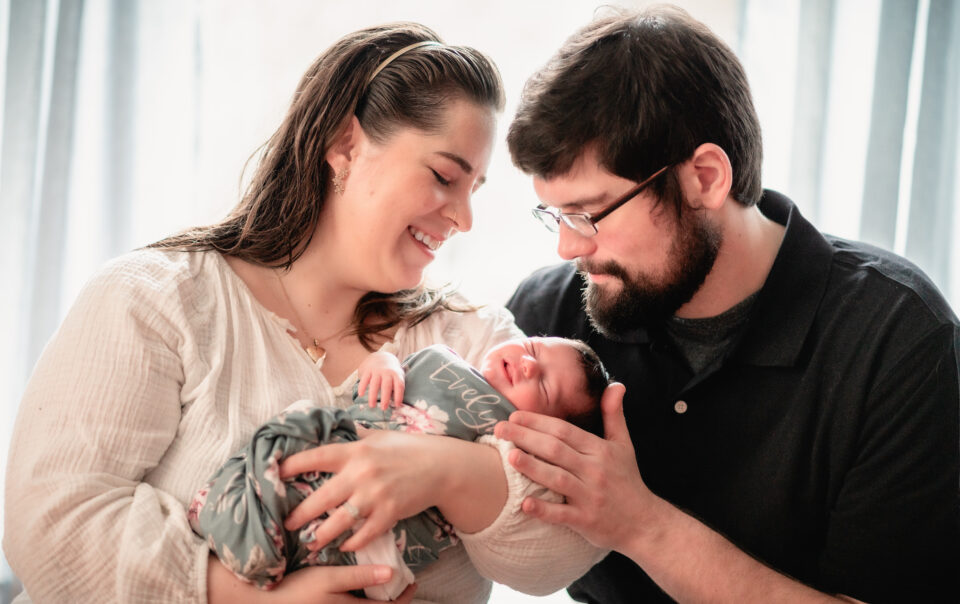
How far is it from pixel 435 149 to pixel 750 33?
1757 mm

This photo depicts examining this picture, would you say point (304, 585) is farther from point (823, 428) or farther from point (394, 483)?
point (823, 428)

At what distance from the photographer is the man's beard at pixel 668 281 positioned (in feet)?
6.35

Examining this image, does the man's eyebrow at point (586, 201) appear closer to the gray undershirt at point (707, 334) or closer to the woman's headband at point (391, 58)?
the gray undershirt at point (707, 334)

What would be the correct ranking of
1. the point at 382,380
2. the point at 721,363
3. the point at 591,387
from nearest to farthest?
the point at 382,380, the point at 591,387, the point at 721,363

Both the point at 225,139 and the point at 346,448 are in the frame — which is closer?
the point at 346,448

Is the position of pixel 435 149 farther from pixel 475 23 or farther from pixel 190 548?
pixel 475 23

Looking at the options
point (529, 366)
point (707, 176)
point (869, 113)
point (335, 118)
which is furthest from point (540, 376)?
point (869, 113)

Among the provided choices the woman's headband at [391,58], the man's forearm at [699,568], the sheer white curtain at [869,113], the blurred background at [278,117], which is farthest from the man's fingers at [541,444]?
the sheer white curtain at [869,113]

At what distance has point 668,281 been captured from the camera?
1949 millimetres

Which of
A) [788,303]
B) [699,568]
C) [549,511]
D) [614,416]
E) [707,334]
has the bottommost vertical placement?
[699,568]

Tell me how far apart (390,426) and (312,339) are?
0.37m

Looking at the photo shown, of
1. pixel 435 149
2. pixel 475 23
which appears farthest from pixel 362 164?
pixel 475 23

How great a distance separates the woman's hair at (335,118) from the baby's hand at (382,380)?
0.75 ft

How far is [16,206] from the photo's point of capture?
2.63 meters
